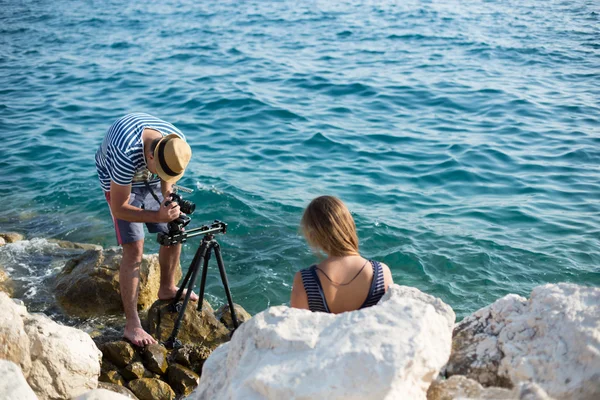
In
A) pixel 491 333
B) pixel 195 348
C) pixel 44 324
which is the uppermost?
pixel 491 333

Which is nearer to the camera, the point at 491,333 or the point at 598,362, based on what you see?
the point at 598,362

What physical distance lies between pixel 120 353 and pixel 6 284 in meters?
2.26

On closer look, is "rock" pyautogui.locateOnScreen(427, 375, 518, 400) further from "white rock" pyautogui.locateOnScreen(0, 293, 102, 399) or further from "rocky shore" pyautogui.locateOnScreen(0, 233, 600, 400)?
"white rock" pyautogui.locateOnScreen(0, 293, 102, 399)

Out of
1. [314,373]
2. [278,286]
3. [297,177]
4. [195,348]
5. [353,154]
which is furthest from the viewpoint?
[353,154]

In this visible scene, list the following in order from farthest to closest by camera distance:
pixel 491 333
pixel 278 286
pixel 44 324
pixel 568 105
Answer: pixel 568 105, pixel 278 286, pixel 44 324, pixel 491 333

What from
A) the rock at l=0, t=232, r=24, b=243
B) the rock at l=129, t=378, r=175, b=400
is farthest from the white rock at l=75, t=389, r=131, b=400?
the rock at l=0, t=232, r=24, b=243

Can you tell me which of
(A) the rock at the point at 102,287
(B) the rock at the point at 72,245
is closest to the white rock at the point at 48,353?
(A) the rock at the point at 102,287

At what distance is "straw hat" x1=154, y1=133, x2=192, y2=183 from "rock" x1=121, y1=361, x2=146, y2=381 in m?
1.43

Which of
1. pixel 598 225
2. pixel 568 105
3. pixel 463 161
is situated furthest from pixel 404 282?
pixel 568 105

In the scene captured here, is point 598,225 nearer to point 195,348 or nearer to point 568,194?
point 568,194

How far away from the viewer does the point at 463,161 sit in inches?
368

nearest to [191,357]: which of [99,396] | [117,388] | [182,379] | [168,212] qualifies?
[182,379]

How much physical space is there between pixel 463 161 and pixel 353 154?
5.44ft

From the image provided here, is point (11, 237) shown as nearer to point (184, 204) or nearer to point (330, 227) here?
point (184, 204)
